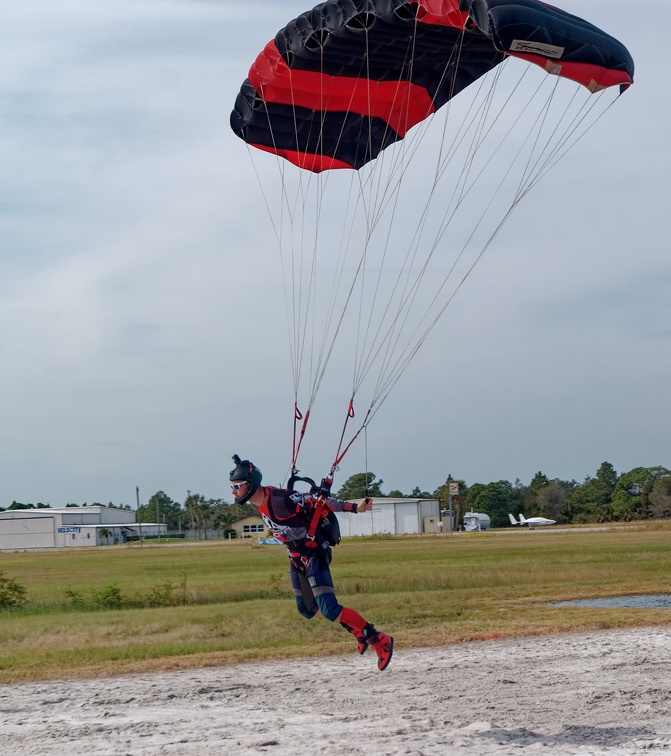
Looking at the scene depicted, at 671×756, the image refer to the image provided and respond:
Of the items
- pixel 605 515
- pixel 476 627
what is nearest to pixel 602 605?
pixel 476 627

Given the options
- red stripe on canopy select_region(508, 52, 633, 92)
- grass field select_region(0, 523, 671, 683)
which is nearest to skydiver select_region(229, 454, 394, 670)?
grass field select_region(0, 523, 671, 683)

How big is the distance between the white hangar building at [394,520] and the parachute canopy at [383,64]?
82.5m

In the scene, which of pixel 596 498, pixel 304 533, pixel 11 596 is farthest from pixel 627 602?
pixel 596 498

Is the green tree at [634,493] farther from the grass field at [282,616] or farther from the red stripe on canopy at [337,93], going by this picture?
the red stripe on canopy at [337,93]

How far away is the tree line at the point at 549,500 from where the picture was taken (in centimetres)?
12606

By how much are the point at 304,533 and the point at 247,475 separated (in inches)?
35.9

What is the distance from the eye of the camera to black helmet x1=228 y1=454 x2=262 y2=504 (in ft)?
33.1

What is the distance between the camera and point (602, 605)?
21375mm

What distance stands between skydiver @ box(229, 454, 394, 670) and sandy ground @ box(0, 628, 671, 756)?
86cm

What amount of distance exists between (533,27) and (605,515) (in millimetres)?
123397

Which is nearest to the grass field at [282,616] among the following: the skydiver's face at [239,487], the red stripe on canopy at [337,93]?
the skydiver's face at [239,487]

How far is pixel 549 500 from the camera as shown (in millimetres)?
149375

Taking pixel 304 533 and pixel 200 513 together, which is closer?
pixel 304 533

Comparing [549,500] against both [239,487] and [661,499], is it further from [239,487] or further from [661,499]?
[239,487]
